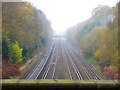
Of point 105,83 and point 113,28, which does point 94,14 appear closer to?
point 113,28

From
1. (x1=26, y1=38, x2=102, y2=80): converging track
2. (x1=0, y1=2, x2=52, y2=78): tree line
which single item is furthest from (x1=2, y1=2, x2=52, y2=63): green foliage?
(x1=26, y1=38, x2=102, y2=80): converging track

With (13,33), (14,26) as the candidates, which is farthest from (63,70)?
(14,26)

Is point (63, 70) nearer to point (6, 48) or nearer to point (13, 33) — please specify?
point (6, 48)

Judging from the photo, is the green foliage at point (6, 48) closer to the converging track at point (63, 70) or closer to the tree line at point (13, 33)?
the tree line at point (13, 33)

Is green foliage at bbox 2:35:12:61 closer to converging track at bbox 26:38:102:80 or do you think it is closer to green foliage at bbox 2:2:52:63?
green foliage at bbox 2:2:52:63

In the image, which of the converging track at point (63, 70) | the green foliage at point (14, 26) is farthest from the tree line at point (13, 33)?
the converging track at point (63, 70)

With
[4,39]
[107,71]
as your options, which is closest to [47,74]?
[4,39]

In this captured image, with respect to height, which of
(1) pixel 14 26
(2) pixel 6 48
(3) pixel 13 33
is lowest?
(2) pixel 6 48

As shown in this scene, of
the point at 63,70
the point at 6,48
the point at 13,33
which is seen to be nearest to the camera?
the point at 6,48

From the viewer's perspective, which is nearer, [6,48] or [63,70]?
[6,48]

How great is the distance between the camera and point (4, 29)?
20.1m

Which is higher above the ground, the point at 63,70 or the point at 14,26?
the point at 14,26

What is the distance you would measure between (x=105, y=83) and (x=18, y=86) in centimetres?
146

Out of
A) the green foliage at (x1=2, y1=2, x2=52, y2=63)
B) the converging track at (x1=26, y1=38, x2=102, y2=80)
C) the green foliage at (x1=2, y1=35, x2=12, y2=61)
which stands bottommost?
the converging track at (x1=26, y1=38, x2=102, y2=80)
